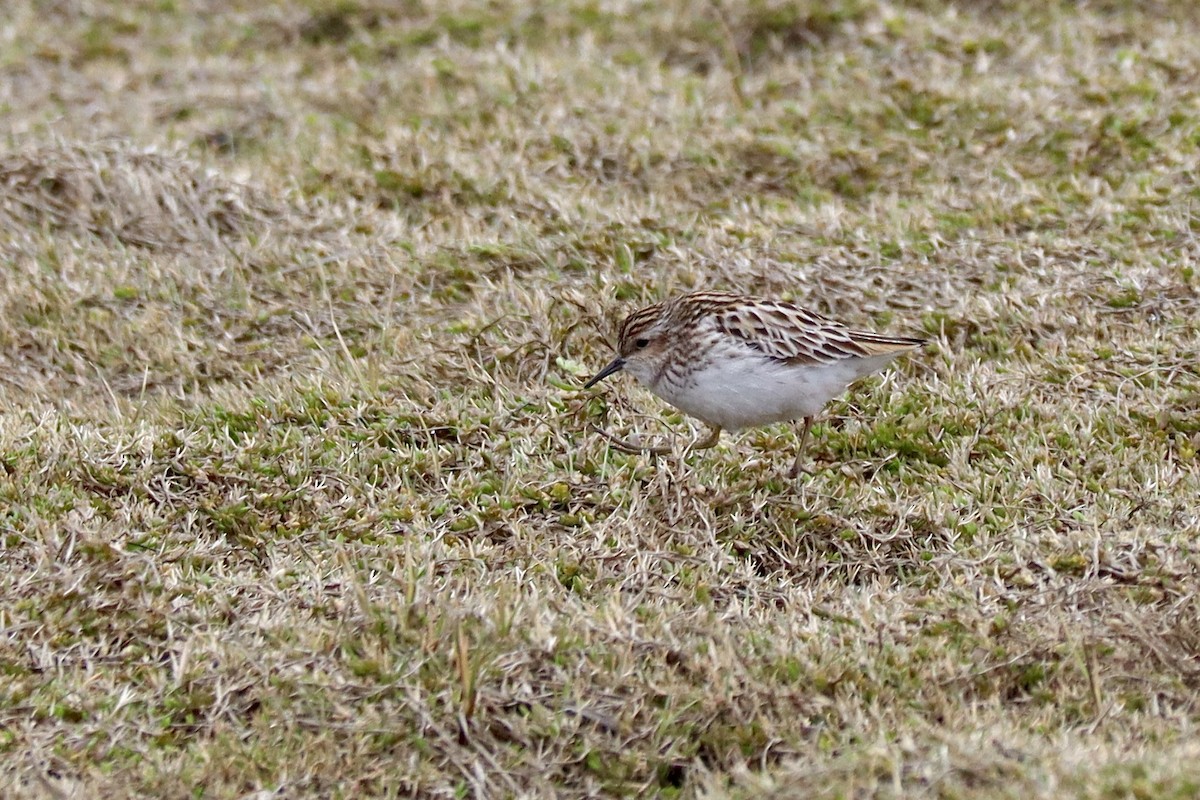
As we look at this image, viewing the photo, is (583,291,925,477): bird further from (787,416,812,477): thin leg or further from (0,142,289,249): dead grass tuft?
(0,142,289,249): dead grass tuft

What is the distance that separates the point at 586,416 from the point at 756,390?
3.08 ft

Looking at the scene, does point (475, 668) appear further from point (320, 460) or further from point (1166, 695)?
point (1166, 695)

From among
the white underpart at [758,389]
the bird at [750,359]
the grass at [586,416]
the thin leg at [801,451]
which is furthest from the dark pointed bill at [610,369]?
the thin leg at [801,451]

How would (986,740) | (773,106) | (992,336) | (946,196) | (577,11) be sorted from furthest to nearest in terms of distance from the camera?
(577,11) < (773,106) < (946,196) < (992,336) < (986,740)

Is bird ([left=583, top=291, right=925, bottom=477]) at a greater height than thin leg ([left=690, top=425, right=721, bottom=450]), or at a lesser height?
greater

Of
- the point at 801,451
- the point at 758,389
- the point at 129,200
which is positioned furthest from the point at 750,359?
the point at 129,200

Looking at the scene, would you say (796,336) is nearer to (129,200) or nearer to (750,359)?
(750,359)

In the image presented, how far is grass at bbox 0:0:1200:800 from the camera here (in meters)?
4.97

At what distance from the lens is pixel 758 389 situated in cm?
614

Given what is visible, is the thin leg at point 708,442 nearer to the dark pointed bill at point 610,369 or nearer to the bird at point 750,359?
the bird at point 750,359

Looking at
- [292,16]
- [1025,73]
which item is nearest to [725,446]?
[1025,73]

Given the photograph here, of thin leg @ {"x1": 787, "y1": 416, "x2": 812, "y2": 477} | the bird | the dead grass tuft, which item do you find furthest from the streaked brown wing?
the dead grass tuft

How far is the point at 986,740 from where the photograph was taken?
15.1 feet

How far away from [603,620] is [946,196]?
4159 mm
